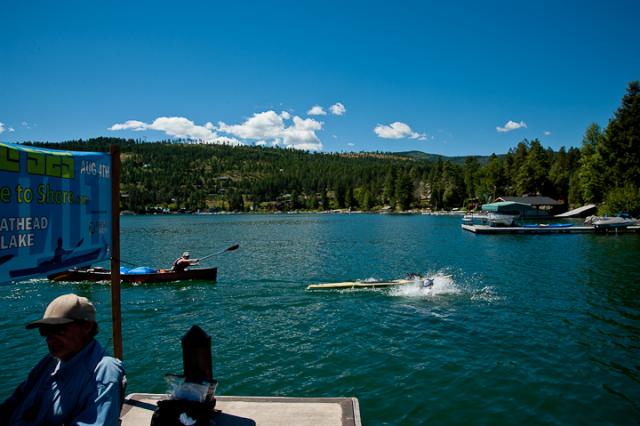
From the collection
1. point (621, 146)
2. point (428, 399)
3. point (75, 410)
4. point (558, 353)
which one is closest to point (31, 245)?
point (75, 410)

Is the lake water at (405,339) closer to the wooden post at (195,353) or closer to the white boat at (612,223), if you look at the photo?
the wooden post at (195,353)

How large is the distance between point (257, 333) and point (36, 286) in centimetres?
1826

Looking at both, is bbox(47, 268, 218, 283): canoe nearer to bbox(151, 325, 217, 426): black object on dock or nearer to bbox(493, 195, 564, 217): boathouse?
bbox(151, 325, 217, 426): black object on dock

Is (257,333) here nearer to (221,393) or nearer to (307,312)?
(307,312)

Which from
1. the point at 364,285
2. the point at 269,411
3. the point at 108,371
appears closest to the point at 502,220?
the point at 364,285

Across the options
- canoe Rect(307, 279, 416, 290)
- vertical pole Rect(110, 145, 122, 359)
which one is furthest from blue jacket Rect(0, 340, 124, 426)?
canoe Rect(307, 279, 416, 290)

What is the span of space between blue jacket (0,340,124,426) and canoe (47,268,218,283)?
23353 mm

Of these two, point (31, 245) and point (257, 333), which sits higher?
point (31, 245)

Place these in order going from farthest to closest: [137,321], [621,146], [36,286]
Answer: [621,146]
[36,286]
[137,321]

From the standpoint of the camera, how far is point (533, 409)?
414 inches

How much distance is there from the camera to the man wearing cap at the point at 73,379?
4.16 meters

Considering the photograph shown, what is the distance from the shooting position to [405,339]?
51.1 ft

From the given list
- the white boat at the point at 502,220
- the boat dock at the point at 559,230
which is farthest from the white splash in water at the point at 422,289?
the white boat at the point at 502,220

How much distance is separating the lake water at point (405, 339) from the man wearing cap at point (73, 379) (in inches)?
290
